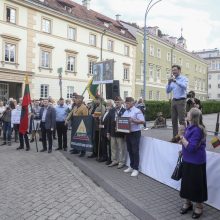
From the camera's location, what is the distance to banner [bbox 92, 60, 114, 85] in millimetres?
10891

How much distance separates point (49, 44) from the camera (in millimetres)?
34000

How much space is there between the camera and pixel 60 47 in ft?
116

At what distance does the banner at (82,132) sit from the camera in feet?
36.9

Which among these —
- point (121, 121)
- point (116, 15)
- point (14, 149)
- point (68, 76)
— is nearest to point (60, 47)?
point (68, 76)

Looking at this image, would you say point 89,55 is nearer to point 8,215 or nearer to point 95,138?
point 95,138

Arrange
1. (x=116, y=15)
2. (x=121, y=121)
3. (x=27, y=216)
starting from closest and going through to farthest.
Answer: (x=27, y=216) → (x=121, y=121) → (x=116, y=15)

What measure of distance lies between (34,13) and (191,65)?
44655mm

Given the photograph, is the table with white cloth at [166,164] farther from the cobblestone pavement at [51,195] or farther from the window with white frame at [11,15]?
the window with white frame at [11,15]

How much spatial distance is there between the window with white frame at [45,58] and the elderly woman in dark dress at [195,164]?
29031mm

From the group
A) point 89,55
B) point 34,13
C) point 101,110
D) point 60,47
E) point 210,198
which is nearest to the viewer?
point 210,198

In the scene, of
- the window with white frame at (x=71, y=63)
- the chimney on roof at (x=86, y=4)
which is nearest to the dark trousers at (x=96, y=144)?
the window with white frame at (x=71, y=63)

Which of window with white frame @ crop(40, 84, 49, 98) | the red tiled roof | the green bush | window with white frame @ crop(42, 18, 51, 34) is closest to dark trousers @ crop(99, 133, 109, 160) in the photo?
the green bush

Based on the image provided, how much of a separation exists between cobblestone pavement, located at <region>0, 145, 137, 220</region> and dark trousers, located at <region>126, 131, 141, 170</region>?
1296mm

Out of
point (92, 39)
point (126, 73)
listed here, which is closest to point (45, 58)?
point (92, 39)
